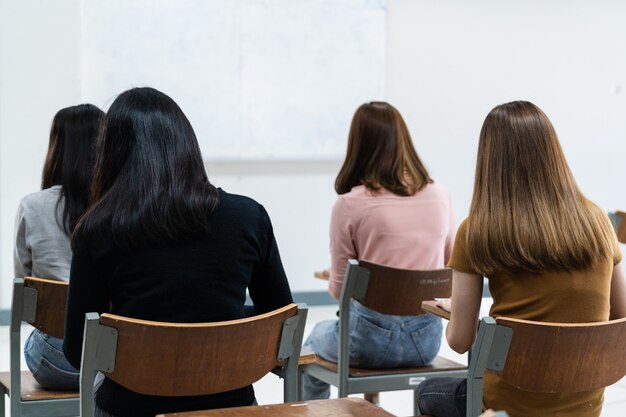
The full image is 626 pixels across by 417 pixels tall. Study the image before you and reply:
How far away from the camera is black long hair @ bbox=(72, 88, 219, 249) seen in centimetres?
176

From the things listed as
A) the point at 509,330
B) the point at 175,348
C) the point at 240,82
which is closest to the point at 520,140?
the point at 509,330

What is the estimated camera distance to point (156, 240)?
69.2 inches

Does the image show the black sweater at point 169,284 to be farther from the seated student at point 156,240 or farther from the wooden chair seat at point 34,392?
the wooden chair seat at point 34,392

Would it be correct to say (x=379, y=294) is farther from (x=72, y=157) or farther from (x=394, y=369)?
(x=72, y=157)

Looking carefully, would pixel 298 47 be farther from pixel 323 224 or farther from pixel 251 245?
pixel 251 245

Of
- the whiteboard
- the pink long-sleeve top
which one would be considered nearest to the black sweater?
the pink long-sleeve top

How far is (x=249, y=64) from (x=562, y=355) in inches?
155

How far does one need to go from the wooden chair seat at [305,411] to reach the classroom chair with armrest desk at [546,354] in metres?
0.27

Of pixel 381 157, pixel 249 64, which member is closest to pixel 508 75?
pixel 249 64

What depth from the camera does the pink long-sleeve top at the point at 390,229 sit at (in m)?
3.02

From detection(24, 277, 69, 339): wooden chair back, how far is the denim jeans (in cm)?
91

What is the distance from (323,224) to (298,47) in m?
1.13

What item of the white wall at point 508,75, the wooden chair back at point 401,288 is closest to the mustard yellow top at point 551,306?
the wooden chair back at point 401,288

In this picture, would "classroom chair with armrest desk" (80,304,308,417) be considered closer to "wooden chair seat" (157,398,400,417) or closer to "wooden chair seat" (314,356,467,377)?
"wooden chair seat" (157,398,400,417)
